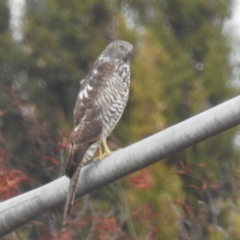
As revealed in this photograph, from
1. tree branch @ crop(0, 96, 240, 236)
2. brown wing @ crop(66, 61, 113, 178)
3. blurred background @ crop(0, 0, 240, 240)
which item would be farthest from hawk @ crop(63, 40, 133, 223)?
tree branch @ crop(0, 96, 240, 236)

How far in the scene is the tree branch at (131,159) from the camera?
3.10 m

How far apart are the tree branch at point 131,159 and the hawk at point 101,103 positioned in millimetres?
1287

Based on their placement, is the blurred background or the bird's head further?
the blurred background

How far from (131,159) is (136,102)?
4.99m

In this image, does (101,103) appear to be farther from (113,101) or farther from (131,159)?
(131,159)

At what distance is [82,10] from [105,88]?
5212 millimetres

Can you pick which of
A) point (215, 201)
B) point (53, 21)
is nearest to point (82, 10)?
point (53, 21)

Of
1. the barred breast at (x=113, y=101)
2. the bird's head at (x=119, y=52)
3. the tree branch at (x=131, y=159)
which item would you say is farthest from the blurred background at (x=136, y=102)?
the tree branch at (x=131, y=159)

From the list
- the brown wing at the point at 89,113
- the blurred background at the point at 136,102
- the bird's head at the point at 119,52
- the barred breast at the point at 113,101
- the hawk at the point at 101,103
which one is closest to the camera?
the brown wing at the point at 89,113

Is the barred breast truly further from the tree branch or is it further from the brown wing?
the tree branch

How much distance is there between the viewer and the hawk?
525 cm

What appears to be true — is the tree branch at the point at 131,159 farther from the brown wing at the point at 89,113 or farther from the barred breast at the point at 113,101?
the barred breast at the point at 113,101

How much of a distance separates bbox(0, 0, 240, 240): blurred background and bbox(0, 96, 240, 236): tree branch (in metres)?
2.56

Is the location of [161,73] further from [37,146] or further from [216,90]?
[37,146]
